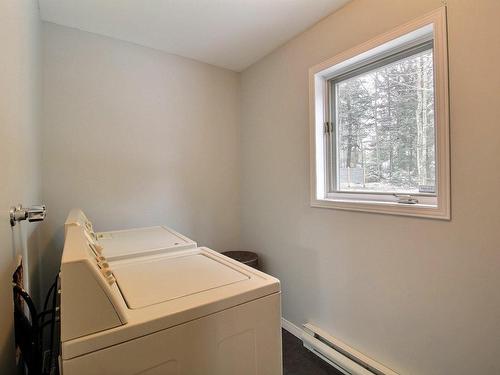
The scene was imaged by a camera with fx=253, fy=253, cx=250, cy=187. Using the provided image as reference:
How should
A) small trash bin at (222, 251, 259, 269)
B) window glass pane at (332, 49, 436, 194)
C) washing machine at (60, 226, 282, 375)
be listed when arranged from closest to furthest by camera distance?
1. washing machine at (60, 226, 282, 375)
2. window glass pane at (332, 49, 436, 194)
3. small trash bin at (222, 251, 259, 269)

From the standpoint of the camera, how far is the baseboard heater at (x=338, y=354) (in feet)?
4.87

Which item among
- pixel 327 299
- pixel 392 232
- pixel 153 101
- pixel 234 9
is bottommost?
pixel 327 299

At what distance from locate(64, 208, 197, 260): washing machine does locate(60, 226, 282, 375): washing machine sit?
0.16 m

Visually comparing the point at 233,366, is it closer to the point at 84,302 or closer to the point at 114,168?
the point at 84,302

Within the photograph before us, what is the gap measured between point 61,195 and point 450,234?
2.39 meters

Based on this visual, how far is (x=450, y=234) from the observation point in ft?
3.99

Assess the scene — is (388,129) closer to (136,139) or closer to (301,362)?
(301,362)

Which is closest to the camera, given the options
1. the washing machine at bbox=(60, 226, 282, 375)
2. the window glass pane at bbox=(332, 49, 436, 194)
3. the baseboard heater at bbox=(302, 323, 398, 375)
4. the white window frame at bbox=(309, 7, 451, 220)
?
the washing machine at bbox=(60, 226, 282, 375)

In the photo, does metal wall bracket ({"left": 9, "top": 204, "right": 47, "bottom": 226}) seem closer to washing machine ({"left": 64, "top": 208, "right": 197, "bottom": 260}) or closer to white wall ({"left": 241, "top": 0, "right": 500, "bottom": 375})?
washing machine ({"left": 64, "top": 208, "right": 197, "bottom": 260})

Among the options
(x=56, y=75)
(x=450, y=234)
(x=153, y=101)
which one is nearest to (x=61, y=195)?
(x=56, y=75)

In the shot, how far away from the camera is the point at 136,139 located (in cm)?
211

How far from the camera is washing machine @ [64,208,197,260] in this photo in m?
1.19

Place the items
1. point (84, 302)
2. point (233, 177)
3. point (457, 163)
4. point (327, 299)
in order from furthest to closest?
point (233, 177) → point (327, 299) → point (457, 163) → point (84, 302)

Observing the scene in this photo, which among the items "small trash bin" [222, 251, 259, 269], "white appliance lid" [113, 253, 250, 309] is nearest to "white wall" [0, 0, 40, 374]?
"white appliance lid" [113, 253, 250, 309]
